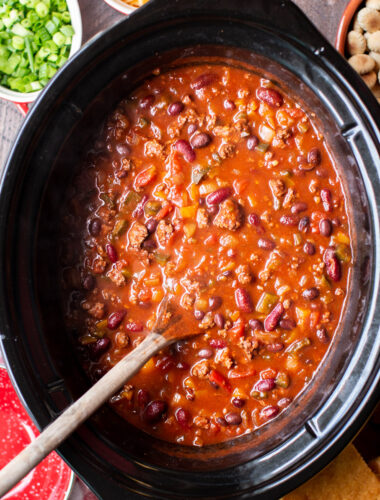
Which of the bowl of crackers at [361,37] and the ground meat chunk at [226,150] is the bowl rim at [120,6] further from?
the bowl of crackers at [361,37]

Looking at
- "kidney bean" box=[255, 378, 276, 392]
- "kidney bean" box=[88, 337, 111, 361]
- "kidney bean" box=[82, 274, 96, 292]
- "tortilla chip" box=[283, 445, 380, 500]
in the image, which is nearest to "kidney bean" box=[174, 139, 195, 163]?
"kidney bean" box=[82, 274, 96, 292]

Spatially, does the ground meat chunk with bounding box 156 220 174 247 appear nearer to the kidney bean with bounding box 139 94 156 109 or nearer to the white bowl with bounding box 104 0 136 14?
the kidney bean with bounding box 139 94 156 109

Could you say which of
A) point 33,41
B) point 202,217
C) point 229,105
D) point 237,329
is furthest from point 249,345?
point 33,41

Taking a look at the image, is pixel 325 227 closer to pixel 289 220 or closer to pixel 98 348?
pixel 289 220

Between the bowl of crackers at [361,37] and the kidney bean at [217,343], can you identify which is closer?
the kidney bean at [217,343]

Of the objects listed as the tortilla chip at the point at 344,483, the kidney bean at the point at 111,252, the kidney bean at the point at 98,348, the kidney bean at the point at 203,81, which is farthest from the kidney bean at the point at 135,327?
the kidney bean at the point at 203,81
